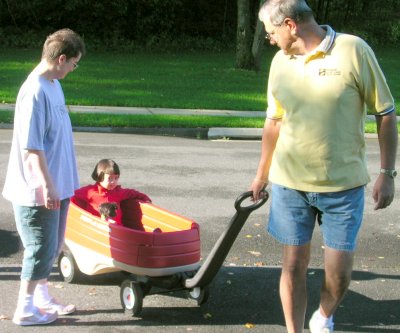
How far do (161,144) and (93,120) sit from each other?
2.34m

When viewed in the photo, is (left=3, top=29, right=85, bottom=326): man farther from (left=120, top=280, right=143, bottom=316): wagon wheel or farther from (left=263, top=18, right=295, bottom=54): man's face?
(left=263, top=18, right=295, bottom=54): man's face

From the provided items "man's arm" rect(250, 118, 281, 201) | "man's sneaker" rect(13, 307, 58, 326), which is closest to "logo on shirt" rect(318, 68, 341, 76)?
"man's arm" rect(250, 118, 281, 201)

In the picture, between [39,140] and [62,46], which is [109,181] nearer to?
[39,140]

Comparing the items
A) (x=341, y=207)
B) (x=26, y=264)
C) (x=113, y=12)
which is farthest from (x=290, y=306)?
(x=113, y=12)

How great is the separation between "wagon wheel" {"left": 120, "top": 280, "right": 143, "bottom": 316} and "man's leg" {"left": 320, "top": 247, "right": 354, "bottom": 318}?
1206 mm

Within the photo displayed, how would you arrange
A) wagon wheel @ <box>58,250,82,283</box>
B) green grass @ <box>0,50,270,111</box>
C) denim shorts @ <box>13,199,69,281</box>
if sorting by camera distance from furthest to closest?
1. green grass @ <box>0,50,270,111</box>
2. wagon wheel @ <box>58,250,82,283</box>
3. denim shorts @ <box>13,199,69,281</box>

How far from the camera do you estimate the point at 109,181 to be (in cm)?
602

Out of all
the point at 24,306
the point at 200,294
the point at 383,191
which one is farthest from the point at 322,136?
the point at 24,306

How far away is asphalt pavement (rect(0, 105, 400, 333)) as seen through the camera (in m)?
5.29

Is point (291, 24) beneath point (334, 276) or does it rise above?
above

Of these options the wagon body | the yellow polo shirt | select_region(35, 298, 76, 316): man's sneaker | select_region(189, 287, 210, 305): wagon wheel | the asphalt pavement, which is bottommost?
the asphalt pavement

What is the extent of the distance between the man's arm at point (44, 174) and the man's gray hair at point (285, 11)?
1473 mm

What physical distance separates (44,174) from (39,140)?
19cm

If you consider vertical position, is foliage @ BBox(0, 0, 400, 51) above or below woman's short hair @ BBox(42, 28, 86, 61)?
below
